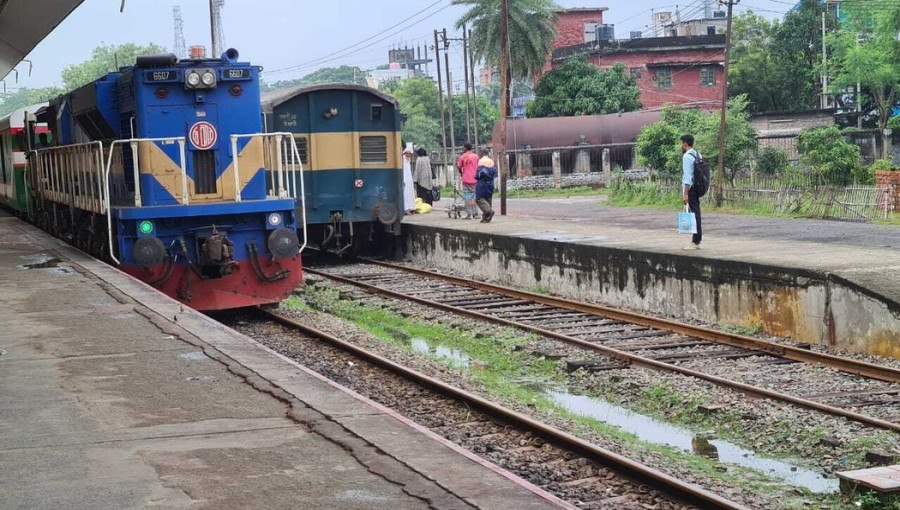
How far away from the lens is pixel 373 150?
2080 centimetres

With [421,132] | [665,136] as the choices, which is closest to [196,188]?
[665,136]

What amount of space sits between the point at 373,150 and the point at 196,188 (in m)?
7.05

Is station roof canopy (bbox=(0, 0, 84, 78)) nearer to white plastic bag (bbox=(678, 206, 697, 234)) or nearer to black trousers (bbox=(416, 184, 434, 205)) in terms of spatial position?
black trousers (bbox=(416, 184, 434, 205))

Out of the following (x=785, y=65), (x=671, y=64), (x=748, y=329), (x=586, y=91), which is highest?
(x=671, y=64)

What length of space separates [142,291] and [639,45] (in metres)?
56.5

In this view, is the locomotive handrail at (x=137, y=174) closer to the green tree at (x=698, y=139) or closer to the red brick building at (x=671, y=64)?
the green tree at (x=698, y=139)

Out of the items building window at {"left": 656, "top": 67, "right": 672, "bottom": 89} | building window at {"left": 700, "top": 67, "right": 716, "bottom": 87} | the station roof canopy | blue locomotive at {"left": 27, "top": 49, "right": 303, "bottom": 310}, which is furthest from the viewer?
building window at {"left": 656, "top": 67, "right": 672, "bottom": 89}

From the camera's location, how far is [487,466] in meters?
5.62

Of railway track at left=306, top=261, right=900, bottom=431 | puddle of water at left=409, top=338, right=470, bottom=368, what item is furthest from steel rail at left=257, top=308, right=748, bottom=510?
railway track at left=306, top=261, right=900, bottom=431

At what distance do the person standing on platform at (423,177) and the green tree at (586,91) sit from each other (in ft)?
108

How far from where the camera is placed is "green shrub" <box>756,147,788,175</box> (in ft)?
116

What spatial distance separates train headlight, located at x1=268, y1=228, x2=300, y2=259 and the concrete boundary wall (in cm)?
482

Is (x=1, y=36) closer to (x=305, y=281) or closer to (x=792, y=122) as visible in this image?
(x=305, y=281)

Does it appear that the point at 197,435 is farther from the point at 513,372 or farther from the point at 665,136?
the point at 665,136
